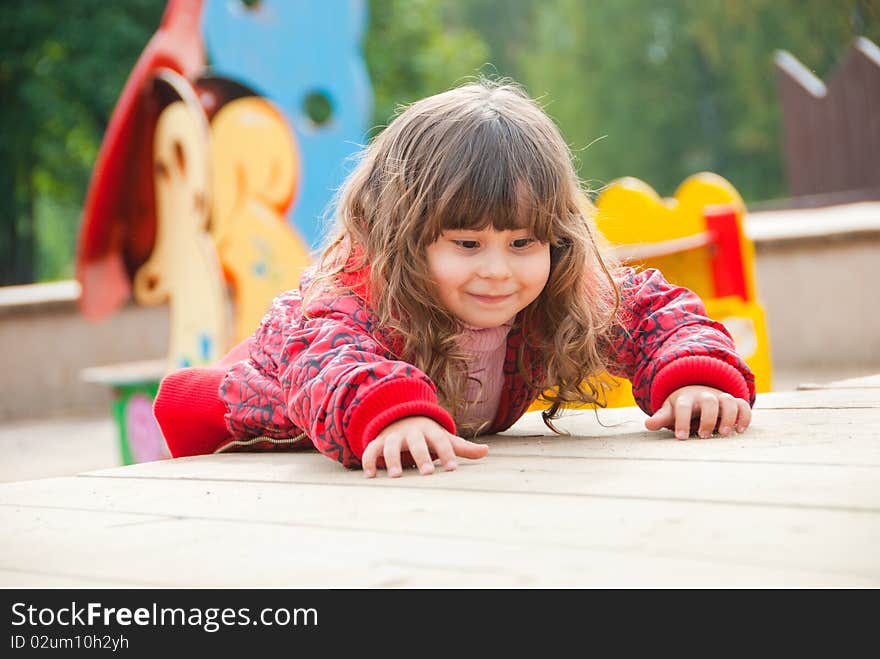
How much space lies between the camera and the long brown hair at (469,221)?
1.89 metres

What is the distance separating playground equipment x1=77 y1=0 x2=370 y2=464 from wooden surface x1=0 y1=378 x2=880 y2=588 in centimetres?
387

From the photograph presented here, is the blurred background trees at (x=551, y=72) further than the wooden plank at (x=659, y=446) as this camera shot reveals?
Yes

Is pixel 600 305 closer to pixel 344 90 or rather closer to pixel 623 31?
pixel 344 90

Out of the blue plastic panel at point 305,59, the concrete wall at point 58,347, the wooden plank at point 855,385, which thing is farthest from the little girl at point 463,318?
the concrete wall at point 58,347

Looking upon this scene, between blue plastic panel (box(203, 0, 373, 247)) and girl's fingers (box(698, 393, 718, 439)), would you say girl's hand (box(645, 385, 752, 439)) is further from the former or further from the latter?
blue plastic panel (box(203, 0, 373, 247))

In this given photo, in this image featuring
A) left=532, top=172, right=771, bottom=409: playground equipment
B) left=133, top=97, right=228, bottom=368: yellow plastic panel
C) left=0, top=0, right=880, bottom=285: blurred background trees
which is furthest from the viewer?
left=0, top=0, right=880, bottom=285: blurred background trees

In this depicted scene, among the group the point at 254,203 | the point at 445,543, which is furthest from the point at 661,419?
the point at 254,203

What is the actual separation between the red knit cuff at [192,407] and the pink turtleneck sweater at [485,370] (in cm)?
53

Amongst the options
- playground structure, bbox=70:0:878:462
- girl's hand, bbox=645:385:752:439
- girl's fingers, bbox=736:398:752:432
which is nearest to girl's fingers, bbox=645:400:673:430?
girl's hand, bbox=645:385:752:439

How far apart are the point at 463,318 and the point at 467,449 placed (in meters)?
0.33

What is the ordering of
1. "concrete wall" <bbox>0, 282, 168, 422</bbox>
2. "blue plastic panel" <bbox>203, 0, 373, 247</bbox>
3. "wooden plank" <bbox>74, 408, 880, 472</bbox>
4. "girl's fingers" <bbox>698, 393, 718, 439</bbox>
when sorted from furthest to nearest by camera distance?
"concrete wall" <bbox>0, 282, 168, 422</bbox>, "blue plastic panel" <bbox>203, 0, 373, 247</bbox>, "girl's fingers" <bbox>698, 393, 718, 439</bbox>, "wooden plank" <bbox>74, 408, 880, 472</bbox>

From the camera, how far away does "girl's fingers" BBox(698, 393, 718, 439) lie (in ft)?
6.05

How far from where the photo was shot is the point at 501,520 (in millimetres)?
1255

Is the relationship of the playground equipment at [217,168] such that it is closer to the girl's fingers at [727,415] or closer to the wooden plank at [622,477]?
the wooden plank at [622,477]
